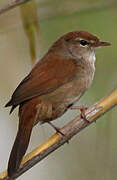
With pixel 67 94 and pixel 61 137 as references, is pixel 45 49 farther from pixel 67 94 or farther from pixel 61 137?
pixel 61 137

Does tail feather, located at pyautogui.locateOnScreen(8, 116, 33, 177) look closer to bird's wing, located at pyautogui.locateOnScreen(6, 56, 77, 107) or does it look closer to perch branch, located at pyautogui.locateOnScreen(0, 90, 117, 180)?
perch branch, located at pyautogui.locateOnScreen(0, 90, 117, 180)

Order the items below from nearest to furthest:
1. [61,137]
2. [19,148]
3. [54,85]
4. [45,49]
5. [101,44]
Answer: [61,137], [19,148], [54,85], [101,44], [45,49]

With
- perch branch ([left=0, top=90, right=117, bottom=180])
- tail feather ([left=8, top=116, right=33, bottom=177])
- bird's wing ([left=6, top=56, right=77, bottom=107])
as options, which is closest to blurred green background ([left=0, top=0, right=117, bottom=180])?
bird's wing ([left=6, top=56, right=77, bottom=107])

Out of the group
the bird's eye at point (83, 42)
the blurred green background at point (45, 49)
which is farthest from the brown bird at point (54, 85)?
the blurred green background at point (45, 49)

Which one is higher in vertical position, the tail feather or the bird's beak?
the bird's beak

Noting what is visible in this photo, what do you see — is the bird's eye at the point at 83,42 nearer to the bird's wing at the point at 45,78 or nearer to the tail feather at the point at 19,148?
the bird's wing at the point at 45,78

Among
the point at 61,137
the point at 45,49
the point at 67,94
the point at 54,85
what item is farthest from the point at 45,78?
the point at 45,49

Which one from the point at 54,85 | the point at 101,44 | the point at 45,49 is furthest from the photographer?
the point at 45,49

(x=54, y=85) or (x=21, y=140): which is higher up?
(x=54, y=85)
